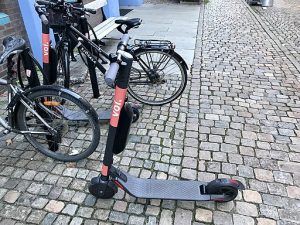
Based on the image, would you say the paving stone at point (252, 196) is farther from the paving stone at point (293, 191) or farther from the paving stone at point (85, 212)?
the paving stone at point (85, 212)

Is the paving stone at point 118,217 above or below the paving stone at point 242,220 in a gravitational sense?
above

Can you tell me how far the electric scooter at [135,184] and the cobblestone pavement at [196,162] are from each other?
3.5 inches

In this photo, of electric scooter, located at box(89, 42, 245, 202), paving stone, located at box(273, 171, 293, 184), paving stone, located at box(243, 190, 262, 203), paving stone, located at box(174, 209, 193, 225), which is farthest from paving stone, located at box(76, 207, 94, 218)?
paving stone, located at box(273, 171, 293, 184)

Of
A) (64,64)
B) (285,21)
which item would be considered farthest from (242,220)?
(285,21)

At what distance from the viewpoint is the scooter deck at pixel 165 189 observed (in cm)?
232

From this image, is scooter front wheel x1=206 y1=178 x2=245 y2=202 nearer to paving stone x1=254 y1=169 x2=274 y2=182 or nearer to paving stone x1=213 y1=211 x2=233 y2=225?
paving stone x1=213 y1=211 x2=233 y2=225

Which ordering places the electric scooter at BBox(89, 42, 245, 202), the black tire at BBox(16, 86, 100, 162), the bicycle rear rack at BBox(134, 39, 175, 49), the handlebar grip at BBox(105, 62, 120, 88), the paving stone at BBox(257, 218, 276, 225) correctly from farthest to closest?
the bicycle rear rack at BBox(134, 39, 175, 49), the black tire at BBox(16, 86, 100, 162), the paving stone at BBox(257, 218, 276, 225), the electric scooter at BBox(89, 42, 245, 202), the handlebar grip at BBox(105, 62, 120, 88)

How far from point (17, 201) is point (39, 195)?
18 centimetres

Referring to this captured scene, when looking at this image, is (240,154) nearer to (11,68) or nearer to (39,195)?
(39,195)

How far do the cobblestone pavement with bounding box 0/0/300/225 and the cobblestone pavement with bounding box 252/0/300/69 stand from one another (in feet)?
7.12

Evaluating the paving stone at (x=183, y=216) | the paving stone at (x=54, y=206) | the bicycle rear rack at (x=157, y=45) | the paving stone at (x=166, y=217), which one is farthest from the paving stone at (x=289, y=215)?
the bicycle rear rack at (x=157, y=45)

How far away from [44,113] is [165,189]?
1.32 m

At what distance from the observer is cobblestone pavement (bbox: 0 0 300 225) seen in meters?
2.29

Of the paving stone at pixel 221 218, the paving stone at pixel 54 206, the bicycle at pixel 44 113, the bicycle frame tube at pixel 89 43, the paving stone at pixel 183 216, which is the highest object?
the bicycle frame tube at pixel 89 43
